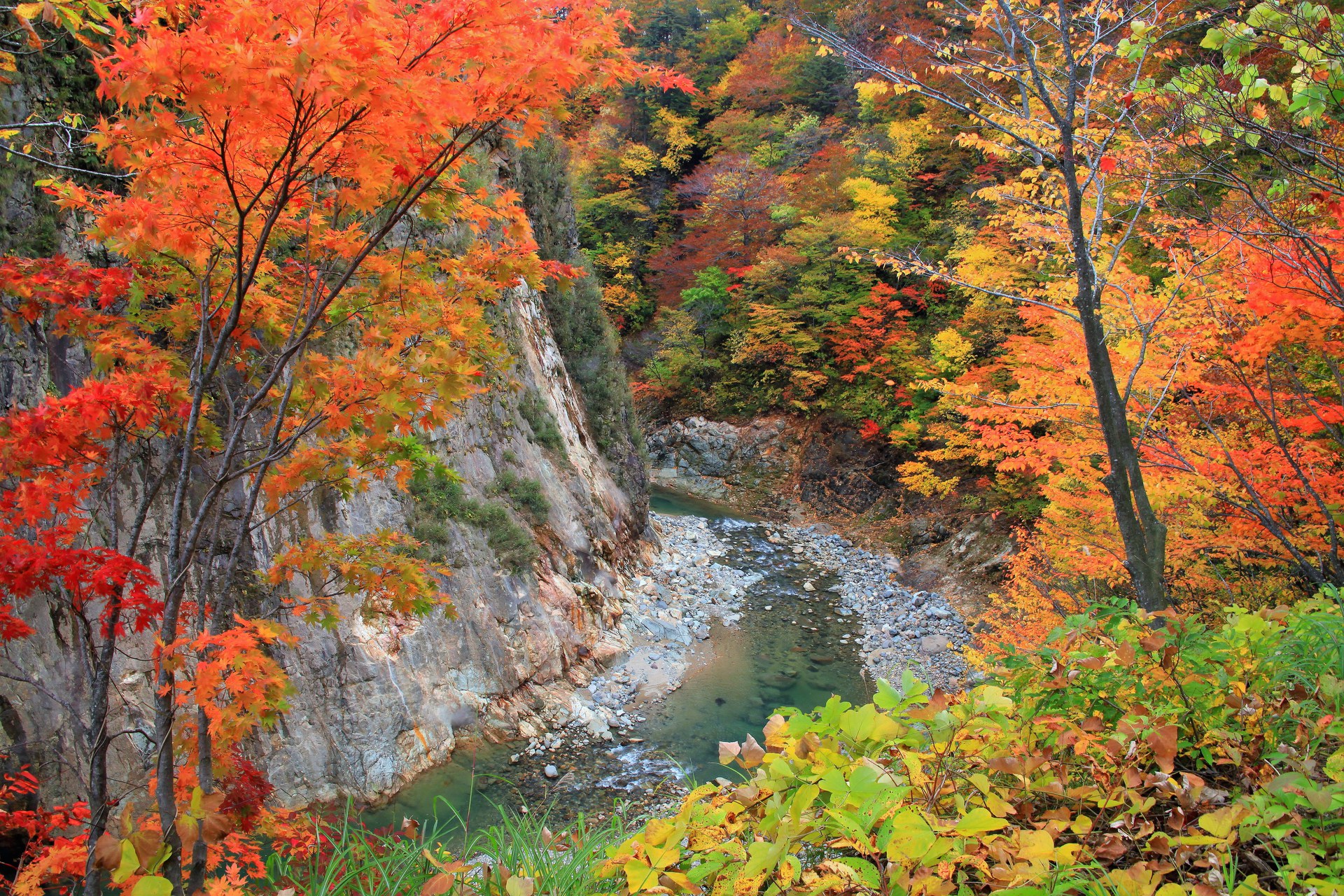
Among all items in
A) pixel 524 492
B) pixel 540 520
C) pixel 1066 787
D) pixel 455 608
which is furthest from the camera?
pixel 540 520

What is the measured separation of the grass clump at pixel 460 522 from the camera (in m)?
8.59

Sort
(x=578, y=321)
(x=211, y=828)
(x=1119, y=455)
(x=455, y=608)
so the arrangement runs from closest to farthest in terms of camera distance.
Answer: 1. (x=211, y=828)
2. (x=1119, y=455)
3. (x=455, y=608)
4. (x=578, y=321)

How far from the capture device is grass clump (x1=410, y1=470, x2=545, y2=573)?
8586 millimetres

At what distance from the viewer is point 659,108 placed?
28484 millimetres

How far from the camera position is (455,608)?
223 inches

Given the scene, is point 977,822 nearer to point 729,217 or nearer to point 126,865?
point 126,865

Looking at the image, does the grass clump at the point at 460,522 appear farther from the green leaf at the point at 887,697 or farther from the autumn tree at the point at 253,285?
the green leaf at the point at 887,697

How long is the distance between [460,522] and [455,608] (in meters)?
3.74

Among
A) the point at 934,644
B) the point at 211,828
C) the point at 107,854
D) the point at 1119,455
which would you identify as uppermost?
the point at 1119,455

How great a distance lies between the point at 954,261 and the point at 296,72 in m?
17.0

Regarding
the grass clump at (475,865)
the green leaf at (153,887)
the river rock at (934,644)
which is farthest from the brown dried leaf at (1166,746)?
the river rock at (934,644)

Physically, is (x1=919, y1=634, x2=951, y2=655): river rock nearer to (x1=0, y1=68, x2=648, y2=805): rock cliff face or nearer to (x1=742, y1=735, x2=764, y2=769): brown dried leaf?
(x1=0, y1=68, x2=648, y2=805): rock cliff face

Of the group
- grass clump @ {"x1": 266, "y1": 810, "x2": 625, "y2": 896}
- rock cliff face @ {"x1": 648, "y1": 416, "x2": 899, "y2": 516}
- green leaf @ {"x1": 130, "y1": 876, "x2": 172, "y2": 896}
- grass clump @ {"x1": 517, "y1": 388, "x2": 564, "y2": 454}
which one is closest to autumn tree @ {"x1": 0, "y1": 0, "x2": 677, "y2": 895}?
green leaf @ {"x1": 130, "y1": 876, "x2": 172, "y2": 896}

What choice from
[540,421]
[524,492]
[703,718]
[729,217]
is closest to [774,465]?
[729,217]
